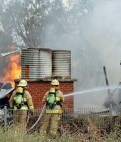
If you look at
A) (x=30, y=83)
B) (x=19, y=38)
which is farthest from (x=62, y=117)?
(x=19, y=38)

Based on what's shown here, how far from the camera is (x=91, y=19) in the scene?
19359 millimetres

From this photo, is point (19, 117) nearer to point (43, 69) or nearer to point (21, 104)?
point (21, 104)

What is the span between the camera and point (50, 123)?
10.7m

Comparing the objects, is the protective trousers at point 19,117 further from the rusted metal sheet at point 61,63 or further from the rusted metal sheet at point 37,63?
the rusted metal sheet at point 61,63

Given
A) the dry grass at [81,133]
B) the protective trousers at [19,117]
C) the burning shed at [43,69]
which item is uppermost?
the burning shed at [43,69]

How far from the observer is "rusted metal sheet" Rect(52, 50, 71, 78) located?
501 inches

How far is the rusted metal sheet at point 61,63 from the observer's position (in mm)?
12727

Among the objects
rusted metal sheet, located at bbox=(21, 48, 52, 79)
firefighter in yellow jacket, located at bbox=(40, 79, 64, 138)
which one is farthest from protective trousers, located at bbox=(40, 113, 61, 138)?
rusted metal sheet, located at bbox=(21, 48, 52, 79)

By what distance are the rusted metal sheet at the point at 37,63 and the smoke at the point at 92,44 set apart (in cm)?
537

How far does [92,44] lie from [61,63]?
349 inches

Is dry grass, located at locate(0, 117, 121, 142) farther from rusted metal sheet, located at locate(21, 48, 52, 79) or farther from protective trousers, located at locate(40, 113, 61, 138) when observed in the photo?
rusted metal sheet, located at locate(21, 48, 52, 79)

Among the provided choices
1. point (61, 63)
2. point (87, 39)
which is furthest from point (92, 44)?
point (61, 63)

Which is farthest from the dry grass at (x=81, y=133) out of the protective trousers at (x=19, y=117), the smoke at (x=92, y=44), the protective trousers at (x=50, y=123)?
the smoke at (x=92, y=44)

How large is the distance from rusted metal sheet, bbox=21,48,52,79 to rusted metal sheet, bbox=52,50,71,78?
15 cm
